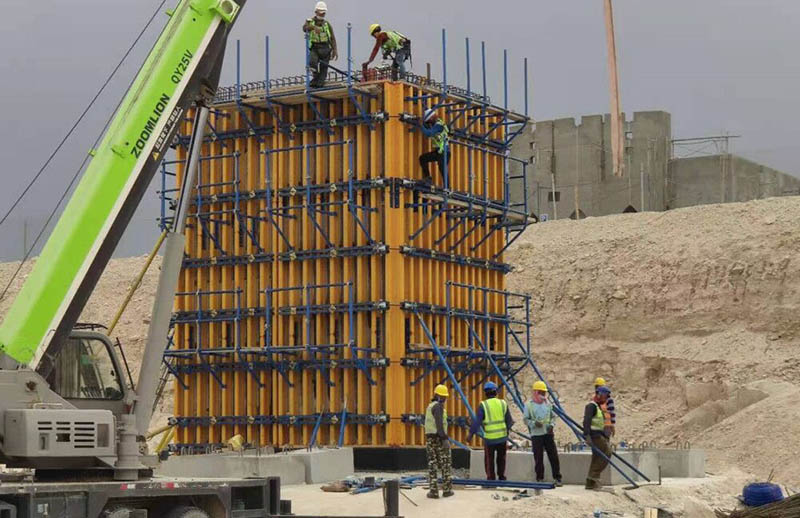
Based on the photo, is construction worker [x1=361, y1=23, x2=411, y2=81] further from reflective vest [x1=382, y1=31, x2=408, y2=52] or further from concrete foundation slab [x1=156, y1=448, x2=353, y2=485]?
concrete foundation slab [x1=156, y1=448, x2=353, y2=485]

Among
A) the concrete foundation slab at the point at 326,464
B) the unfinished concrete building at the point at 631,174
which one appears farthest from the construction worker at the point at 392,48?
the unfinished concrete building at the point at 631,174

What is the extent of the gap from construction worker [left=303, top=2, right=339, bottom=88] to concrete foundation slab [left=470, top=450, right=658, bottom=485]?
8.26m

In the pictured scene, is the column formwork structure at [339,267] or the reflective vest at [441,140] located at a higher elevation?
the reflective vest at [441,140]

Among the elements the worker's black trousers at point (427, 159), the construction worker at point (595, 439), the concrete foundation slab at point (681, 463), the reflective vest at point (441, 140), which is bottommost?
the concrete foundation slab at point (681, 463)

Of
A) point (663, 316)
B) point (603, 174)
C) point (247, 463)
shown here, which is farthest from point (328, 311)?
point (603, 174)

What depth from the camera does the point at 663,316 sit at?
43344 millimetres

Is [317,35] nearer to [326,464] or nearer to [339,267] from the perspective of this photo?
[339,267]

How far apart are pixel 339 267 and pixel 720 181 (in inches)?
1213

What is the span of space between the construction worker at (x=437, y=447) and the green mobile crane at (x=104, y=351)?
4895 mm

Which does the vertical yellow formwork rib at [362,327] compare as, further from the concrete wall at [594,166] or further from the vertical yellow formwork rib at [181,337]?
the concrete wall at [594,166]

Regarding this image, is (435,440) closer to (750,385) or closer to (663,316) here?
(750,385)

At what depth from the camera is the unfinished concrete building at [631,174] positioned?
55.8 meters

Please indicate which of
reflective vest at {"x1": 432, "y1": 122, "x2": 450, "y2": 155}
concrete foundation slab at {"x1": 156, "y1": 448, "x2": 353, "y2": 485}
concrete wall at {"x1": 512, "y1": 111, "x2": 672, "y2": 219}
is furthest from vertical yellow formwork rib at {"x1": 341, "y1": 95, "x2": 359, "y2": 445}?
concrete wall at {"x1": 512, "y1": 111, "x2": 672, "y2": 219}

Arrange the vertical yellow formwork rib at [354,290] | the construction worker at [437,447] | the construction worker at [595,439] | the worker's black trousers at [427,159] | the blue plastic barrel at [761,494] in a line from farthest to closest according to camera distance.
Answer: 1. the worker's black trousers at [427,159]
2. the vertical yellow formwork rib at [354,290]
3. the blue plastic barrel at [761,494]
4. the construction worker at [595,439]
5. the construction worker at [437,447]
